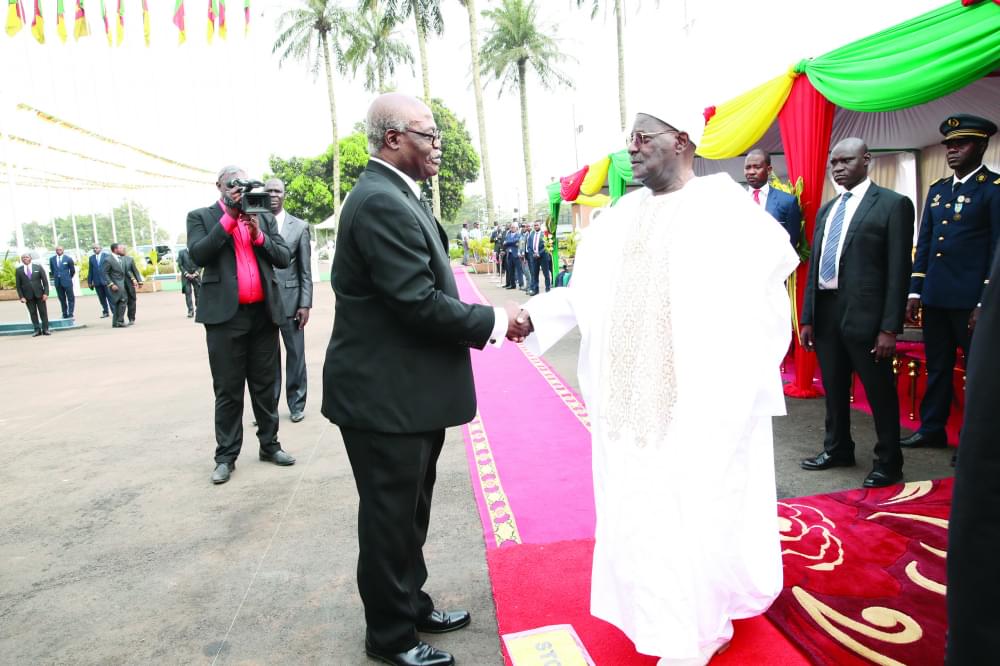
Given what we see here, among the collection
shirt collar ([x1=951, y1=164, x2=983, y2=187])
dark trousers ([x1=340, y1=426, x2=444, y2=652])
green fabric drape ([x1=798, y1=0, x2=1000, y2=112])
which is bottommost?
dark trousers ([x1=340, y1=426, x2=444, y2=652])

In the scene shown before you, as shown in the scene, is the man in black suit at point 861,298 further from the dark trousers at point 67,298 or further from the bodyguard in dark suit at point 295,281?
the dark trousers at point 67,298

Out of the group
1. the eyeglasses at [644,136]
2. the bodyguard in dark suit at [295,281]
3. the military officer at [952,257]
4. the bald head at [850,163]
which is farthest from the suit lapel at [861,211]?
the bodyguard in dark suit at [295,281]

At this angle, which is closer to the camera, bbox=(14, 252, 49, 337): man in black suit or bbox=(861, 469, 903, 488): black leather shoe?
bbox=(861, 469, 903, 488): black leather shoe

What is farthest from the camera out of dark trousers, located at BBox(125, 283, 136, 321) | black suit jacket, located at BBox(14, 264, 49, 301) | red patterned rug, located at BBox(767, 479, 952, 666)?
dark trousers, located at BBox(125, 283, 136, 321)

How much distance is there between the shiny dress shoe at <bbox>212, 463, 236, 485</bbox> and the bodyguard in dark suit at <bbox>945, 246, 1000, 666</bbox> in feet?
14.0

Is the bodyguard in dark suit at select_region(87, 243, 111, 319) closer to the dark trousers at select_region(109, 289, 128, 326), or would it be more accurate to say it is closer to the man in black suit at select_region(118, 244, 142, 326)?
the man in black suit at select_region(118, 244, 142, 326)

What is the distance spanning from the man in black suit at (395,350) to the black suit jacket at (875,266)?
253cm

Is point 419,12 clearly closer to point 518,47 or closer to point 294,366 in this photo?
point 518,47

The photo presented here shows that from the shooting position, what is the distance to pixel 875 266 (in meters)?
3.75

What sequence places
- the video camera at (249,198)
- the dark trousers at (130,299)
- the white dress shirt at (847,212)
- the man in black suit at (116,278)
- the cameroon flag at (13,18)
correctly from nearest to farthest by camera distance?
1. the white dress shirt at (847,212)
2. the video camera at (249,198)
3. the man in black suit at (116,278)
4. the dark trousers at (130,299)
5. the cameroon flag at (13,18)

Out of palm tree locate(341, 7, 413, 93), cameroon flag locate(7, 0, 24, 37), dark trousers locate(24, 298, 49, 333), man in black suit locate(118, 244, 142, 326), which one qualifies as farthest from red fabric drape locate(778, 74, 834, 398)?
palm tree locate(341, 7, 413, 93)

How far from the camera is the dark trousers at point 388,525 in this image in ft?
7.22

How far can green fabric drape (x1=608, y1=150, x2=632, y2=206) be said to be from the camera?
9164 millimetres

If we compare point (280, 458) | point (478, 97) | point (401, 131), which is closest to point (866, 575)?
Result: point (401, 131)
